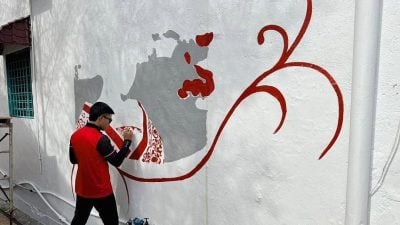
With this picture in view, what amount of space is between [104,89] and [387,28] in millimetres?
3046

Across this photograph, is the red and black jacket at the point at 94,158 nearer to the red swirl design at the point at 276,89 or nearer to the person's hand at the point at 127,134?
the person's hand at the point at 127,134

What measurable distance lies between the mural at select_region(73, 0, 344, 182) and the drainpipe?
0.45m

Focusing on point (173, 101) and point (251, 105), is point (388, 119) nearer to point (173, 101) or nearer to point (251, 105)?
point (251, 105)

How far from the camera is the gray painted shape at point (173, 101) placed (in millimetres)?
3072

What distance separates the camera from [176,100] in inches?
128

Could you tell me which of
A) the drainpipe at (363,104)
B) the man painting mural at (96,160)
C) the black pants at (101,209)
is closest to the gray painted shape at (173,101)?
the man painting mural at (96,160)

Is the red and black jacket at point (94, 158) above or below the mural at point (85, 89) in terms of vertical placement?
below

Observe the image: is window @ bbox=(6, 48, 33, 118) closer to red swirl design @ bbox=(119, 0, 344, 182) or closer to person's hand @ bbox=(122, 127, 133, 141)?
person's hand @ bbox=(122, 127, 133, 141)

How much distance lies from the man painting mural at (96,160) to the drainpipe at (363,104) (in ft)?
7.33

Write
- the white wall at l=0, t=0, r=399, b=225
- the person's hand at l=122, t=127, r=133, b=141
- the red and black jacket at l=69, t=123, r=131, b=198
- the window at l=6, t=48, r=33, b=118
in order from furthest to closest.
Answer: the window at l=6, t=48, r=33, b=118 < the person's hand at l=122, t=127, r=133, b=141 < the red and black jacket at l=69, t=123, r=131, b=198 < the white wall at l=0, t=0, r=399, b=225

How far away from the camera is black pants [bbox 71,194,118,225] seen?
12.5 ft

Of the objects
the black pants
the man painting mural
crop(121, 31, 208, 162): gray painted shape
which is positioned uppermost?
crop(121, 31, 208, 162): gray painted shape

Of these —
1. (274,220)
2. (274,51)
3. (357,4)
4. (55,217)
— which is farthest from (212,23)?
(55,217)

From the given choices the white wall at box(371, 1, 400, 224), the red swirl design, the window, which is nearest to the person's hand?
the red swirl design
